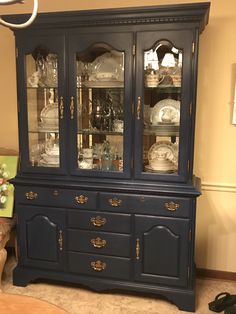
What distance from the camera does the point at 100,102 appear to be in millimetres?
2471

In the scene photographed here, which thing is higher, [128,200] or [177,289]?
[128,200]

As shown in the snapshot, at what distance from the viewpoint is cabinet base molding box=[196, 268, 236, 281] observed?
2.73 meters

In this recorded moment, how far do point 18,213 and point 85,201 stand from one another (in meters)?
0.60

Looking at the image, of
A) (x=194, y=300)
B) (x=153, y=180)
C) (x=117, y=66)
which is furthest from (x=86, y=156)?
(x=194, y=300)

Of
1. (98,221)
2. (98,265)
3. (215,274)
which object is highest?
(98,221)

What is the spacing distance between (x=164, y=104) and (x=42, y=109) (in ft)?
3.15

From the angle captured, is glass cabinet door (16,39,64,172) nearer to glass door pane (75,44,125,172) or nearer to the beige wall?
glass door pane (75,44,125,172)

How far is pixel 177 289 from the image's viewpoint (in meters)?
2.36

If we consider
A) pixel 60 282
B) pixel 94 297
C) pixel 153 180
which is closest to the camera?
pixel 153 180

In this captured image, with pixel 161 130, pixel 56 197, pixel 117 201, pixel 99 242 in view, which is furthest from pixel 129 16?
pixel 99 242

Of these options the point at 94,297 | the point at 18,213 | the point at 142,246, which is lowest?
the point at 94,297

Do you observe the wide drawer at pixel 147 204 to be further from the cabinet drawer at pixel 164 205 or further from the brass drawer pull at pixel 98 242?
the brass drawer pull at pixel 98 242

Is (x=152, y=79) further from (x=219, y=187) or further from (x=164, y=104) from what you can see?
(x=219, y=187)

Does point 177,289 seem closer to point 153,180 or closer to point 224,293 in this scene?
point 224,293
